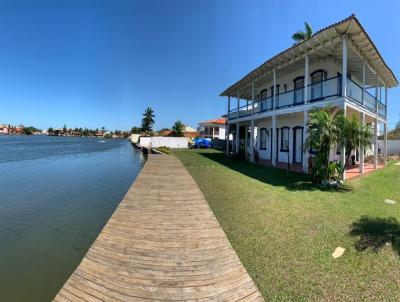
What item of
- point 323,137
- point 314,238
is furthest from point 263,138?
point 314,238

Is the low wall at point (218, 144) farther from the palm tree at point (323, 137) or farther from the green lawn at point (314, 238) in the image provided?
the green lawn at point (314, 238)

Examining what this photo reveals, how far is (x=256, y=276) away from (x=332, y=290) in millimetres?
1053

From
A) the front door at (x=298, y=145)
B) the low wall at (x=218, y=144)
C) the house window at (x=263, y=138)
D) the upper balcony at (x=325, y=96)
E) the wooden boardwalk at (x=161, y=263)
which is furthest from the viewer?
the low wall at (x=218, y=144)

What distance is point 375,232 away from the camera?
5566 mm

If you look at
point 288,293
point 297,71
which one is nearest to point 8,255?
point 288,293

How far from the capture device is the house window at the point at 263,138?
2052 centimetres

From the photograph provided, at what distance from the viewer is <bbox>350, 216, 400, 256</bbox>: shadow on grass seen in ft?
16.4

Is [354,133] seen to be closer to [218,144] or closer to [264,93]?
[264,93]

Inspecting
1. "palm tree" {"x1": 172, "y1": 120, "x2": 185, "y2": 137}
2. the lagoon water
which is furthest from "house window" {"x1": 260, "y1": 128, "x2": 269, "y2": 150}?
"palm tree" {"x1": 172, "y1": 120, "x2": 185, "y2": 137}

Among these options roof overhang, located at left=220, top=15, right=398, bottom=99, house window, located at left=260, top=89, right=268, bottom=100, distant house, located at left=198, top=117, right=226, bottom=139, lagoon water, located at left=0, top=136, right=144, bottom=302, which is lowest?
lagoon water, located at left=0, top=136, right=144, bottom=302

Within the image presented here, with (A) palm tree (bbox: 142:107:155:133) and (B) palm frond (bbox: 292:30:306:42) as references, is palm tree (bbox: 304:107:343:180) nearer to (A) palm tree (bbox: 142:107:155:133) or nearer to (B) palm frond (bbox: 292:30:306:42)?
(B) palm frond (bbox: 292:30:306:42)

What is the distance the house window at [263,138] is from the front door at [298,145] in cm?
355

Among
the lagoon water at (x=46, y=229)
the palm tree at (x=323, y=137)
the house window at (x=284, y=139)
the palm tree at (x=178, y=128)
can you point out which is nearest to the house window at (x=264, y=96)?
the house window at (x=284, y=139)

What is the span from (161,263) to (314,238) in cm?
320
